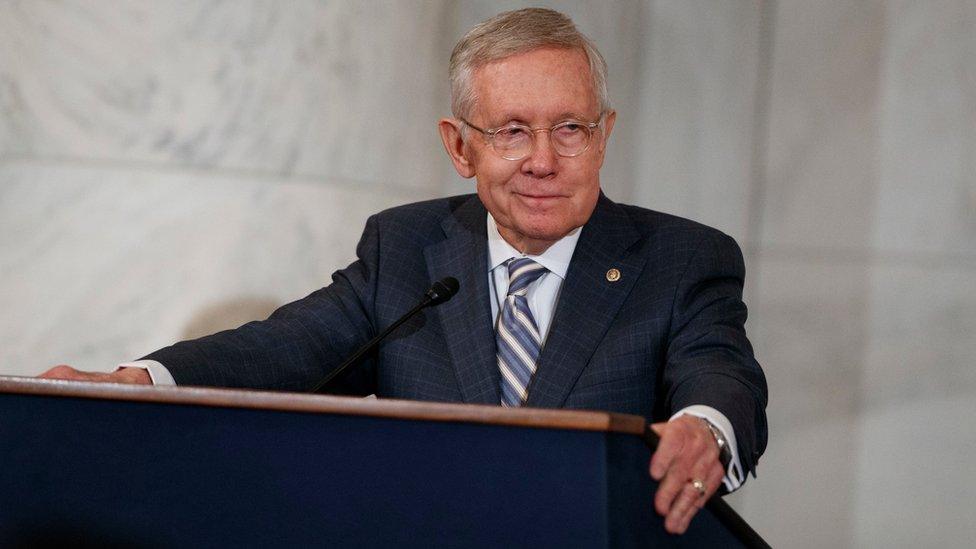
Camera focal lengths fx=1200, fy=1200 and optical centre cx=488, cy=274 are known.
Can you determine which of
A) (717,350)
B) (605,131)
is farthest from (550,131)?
(717,350)

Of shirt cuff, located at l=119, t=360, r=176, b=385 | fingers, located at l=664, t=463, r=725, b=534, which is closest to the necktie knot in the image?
shirt cuff, located at l=119, t=360, r=176, b=385

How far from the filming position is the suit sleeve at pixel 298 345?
2309 millimetres

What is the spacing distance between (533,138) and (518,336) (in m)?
0.40

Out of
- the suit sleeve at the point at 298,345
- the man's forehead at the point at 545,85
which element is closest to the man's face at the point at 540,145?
the man's forehead at the point at 545,85

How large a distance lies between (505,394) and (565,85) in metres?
0.63

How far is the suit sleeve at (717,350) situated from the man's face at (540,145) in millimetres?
272

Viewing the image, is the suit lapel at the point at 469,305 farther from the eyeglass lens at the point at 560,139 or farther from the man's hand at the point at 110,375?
the man's hand at the point at 110,375

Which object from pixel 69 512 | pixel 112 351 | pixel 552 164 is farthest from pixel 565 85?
pixel 112 351

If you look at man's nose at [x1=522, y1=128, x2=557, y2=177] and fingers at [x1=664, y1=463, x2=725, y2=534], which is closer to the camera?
fingers at [x1=664, y1=463, x2=725, y2=534]

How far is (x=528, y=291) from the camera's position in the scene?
2.54 meters

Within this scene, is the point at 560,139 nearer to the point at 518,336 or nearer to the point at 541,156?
the point at 541,156

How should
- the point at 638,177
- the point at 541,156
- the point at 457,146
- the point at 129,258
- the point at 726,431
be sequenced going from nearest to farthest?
the point at 726,431, the point at 541,156, the point at 457,146, the point at 129,258, the point at 638,177

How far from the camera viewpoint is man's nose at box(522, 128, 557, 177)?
2.39 m

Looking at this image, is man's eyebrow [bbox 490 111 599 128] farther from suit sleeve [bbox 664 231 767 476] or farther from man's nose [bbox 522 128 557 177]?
suit sleeve [bbox 664 231 767 476]
